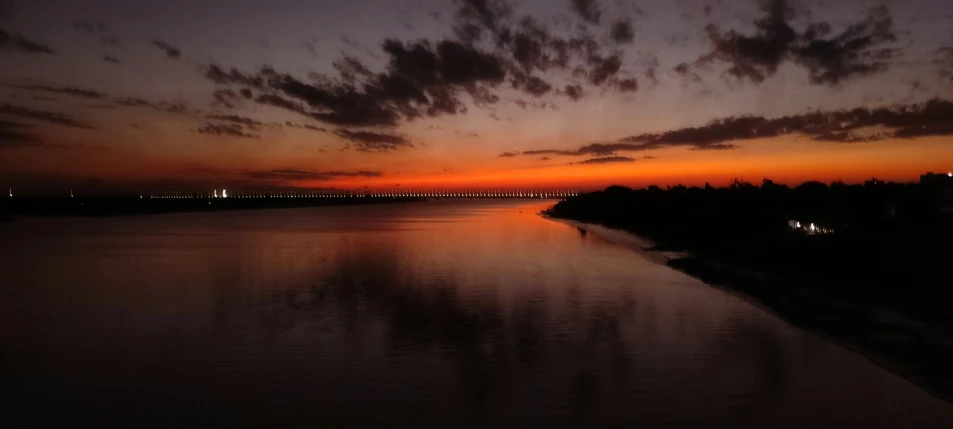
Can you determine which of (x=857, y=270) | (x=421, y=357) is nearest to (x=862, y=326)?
(x=857, y=270)

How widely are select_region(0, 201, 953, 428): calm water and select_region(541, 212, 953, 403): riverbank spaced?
0.48m

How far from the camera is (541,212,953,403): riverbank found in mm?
12711

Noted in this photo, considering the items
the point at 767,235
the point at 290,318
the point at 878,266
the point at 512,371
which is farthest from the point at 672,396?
the point at 767,235

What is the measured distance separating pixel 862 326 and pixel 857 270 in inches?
333

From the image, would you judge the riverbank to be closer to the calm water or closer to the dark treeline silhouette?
the dark treeline silhouette

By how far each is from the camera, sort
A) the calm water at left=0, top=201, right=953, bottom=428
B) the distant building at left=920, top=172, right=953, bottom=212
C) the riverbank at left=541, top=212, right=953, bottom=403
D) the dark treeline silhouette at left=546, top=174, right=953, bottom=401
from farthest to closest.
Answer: the distant building at left=920, top=172, right=953, bottom=212, the dark treeline silhouette at left=546, top=174, right=953, bottom=401, the riverbank at left=541, top=212, right=953, bottom=403, the calm water at left=0, top=201, right=953, bottom=428

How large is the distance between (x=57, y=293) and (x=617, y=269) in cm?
1864

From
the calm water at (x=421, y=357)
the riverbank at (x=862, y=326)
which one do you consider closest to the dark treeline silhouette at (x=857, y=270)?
the riverbank at (x=862, y=326)

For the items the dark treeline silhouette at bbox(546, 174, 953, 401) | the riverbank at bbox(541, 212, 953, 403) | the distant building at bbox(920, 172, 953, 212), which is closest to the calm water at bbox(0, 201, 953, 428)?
the riverbank at bbox(541, 212, 953, 403)

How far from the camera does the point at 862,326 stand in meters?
16.5

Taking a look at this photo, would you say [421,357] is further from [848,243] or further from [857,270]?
[848,243]

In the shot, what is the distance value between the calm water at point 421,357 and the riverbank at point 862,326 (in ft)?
1.57

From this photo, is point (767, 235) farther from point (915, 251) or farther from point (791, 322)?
point (791, 322)

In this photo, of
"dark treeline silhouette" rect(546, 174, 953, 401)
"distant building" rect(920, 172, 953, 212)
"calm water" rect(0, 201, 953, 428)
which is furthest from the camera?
"distant building" rect(920, 172, 953, 212)
